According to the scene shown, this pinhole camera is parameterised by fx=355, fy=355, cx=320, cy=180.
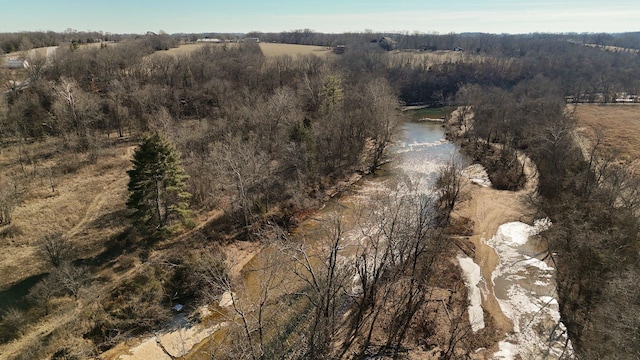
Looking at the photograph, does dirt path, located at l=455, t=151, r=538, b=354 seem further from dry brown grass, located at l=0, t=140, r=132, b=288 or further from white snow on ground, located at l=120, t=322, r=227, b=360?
dry brown grass, located at l=0, t=140, r=132, b=288

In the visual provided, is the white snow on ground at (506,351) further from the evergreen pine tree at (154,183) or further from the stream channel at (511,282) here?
the evergreen pine tree at (154,183)

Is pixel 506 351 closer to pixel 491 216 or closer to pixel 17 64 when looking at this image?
pixel 491 216

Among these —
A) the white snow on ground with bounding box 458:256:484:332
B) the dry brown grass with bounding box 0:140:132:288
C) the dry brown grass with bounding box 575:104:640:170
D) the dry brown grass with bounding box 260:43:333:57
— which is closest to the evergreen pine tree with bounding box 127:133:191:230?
the dry brown grass with bounding box 0:140:132:288

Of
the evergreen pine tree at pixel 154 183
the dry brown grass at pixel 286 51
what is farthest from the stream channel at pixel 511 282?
the dry brown grass at pixel 286 51

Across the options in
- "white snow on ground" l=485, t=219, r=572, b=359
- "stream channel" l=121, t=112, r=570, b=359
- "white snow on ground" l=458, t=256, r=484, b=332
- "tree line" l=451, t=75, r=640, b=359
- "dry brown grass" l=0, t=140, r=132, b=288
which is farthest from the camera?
"dry brown grass" l=0, t=140, r=132, b=288

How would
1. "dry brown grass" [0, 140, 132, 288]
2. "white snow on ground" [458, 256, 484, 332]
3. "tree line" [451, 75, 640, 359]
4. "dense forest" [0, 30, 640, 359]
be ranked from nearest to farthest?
"tree line" [451, 75, 640, 359]
"dense forest" [0, 30, 640, 359]
"white snow on ground" [458, 256, 484, 332]
"dry brown grass" [0, 140, 132, 288]

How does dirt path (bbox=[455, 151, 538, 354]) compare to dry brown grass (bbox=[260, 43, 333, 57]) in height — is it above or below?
below
